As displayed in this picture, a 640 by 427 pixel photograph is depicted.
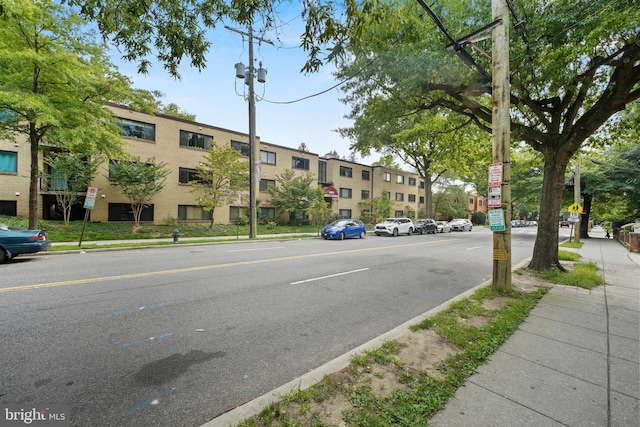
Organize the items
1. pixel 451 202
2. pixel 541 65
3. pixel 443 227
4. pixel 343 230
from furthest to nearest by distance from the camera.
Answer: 1. pixel 451 202
2. pixel 443 227
3. pixel 343 230
4. pixel 541 65

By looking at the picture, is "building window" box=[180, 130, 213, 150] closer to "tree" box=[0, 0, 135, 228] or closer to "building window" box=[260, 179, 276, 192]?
"building window" box=[260, 179, 276, 192]

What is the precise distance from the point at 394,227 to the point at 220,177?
1548 cm

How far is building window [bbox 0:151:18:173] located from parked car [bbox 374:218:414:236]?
25.9 meters

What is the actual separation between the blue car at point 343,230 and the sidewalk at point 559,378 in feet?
50.7

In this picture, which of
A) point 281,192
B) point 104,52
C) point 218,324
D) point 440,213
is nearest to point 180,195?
point 281,192

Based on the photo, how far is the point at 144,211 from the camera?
69.9 ft

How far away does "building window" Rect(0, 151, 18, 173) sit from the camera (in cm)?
1702

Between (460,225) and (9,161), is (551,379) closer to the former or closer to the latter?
(9,161)

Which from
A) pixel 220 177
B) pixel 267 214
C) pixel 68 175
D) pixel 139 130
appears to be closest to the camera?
pixel 68 175

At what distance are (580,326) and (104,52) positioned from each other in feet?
65.5

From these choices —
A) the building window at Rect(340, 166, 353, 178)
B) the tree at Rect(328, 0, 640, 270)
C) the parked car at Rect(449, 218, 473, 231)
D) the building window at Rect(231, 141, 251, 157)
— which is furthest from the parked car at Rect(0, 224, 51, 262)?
the parked car at Rect(449, 218, 473, 231)

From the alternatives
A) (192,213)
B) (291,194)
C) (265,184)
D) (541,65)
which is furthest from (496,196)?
(265,184)

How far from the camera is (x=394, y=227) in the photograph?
25.0 m

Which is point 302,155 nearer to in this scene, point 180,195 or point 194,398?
point 180,195
